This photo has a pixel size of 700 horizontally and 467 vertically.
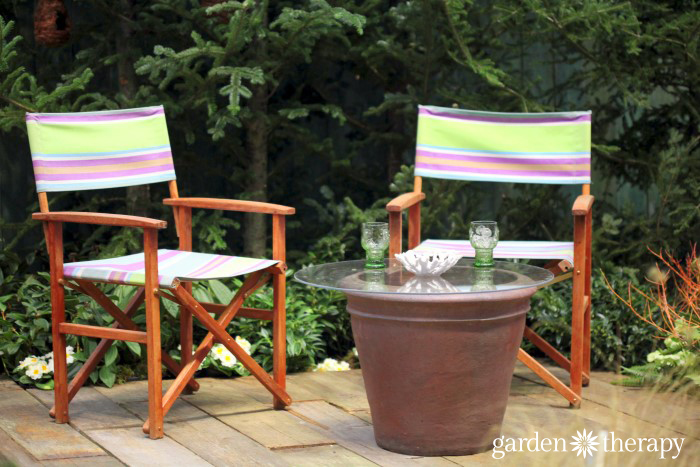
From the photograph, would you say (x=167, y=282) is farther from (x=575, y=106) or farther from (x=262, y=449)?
(x=575, y=106)

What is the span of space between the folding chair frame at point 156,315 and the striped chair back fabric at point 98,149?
0.32ft

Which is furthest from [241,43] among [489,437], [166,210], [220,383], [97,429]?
[489,437]

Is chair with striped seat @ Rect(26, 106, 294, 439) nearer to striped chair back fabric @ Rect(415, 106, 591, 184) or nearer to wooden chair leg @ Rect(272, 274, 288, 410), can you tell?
wooden chair leg @ Rect(272, 274, 288, 410)

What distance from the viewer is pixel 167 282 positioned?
3016mm

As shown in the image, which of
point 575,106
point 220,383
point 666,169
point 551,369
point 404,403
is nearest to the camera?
point 404,403

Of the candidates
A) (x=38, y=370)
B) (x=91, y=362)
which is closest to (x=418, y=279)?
(x=91, y=362)

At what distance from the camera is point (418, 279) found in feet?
9.82

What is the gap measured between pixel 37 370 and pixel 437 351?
5.30 ft

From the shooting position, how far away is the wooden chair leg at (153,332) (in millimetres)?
3002

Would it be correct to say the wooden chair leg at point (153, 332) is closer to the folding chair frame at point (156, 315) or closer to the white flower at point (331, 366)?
the folding chair frame at point (156, 315)

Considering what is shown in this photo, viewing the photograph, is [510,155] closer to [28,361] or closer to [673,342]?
[673,342]

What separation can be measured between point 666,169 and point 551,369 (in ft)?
3.53

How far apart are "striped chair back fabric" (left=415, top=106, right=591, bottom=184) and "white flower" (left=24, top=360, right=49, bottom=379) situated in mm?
1529

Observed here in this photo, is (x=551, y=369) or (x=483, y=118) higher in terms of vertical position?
(x=483, y=118)
